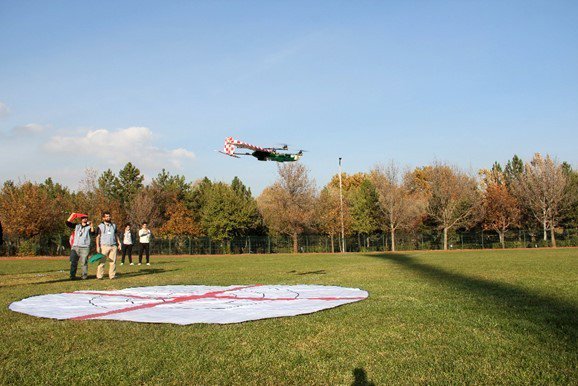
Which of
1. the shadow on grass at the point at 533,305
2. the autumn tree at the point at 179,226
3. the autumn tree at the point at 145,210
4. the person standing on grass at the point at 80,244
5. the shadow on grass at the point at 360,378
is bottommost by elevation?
the shadow on grass at the point at 533,305

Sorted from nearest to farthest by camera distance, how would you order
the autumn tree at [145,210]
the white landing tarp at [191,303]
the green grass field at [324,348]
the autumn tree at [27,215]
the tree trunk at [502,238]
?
1. the green grass field at [324,348]
2. the white landing tarp at [191,303]
3. the autumn tree at [27,215]
4. the tree trunk at [502,238]
5. the autumn tree at [145,210]

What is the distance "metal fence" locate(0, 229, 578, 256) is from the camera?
148 feet

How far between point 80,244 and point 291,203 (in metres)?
38.7

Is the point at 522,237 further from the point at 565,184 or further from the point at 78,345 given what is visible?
the point at 78,345

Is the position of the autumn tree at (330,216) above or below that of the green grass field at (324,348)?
above

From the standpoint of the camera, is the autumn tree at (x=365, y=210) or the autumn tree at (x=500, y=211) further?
the autumn tree at (x=365, y=210)

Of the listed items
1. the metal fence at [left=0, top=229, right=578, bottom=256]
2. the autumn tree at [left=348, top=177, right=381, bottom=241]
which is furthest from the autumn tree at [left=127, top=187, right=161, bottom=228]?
the autumn tree at [left=348, top=177, right=381, bottom=241]

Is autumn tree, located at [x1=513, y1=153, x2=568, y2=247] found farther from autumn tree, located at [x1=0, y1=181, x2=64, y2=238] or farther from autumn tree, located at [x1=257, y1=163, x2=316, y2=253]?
autumn tree, located at [x1=0, y1=181, x2=64, y2=238]

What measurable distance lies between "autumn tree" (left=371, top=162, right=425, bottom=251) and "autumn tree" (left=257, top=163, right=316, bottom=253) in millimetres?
7672

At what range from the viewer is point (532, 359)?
4.25 meters

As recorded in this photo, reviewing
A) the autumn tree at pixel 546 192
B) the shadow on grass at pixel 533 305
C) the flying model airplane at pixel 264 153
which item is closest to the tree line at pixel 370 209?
the autumn tree at pixel 546 192

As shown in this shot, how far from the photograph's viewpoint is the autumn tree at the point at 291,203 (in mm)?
50562

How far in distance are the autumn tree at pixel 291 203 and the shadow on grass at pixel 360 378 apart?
4551 centimetres

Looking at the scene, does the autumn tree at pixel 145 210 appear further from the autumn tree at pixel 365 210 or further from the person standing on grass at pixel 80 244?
the person standing on grass at pixel 80 244
